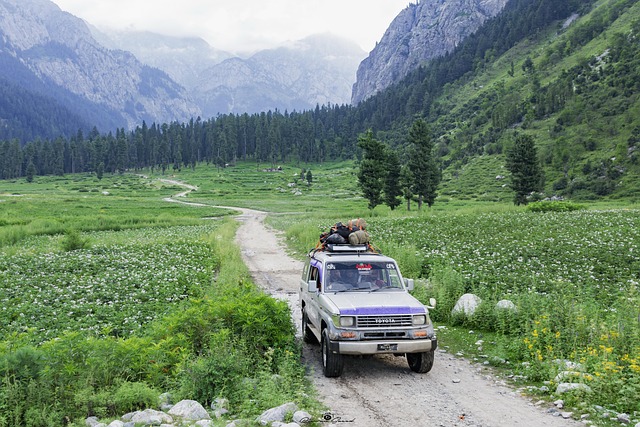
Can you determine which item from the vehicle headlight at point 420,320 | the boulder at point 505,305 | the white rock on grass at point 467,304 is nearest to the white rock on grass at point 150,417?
the vehicle headlight at point 420,320

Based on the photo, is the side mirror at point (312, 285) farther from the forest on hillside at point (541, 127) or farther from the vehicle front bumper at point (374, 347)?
the forest on hillside at point (541, 127)

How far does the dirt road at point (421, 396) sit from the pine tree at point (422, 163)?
65.7 meters

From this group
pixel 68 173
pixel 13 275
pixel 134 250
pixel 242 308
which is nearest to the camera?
pixel 242 308

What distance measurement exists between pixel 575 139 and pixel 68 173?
18048 centimetres

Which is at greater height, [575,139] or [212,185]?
[575,139]

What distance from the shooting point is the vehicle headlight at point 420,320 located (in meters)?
10.4

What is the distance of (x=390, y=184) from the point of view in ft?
256

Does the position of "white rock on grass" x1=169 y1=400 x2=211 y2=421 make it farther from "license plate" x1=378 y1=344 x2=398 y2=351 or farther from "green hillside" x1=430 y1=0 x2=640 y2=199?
"green hillside" x1=430 y1=0 x2=640 y2=199

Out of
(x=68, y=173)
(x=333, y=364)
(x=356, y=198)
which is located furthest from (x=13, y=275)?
(x=68, y=173)

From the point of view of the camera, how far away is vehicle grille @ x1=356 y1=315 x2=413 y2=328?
10.2 metres

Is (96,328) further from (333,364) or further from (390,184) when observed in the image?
(390,184)

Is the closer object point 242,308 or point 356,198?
point 242,308

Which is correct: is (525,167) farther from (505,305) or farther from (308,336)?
(308,336)

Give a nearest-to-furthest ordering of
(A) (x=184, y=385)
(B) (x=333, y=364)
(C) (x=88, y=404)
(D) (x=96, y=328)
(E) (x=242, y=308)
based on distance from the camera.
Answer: (C) (x=88, y=404)
(A) (x=184, y=385)
(B) (x=333, y=364)
(E) (x=242, y=308)
(D) (x=96, y=328)
